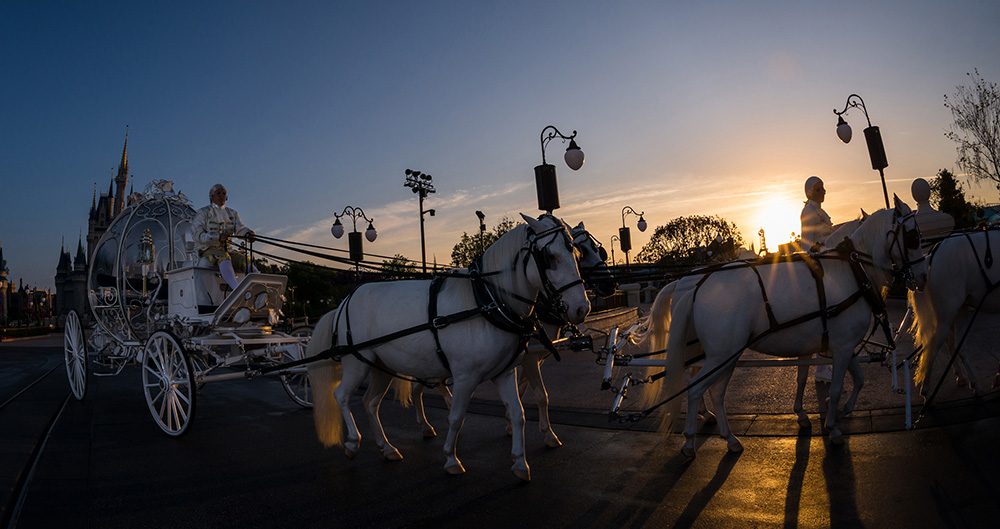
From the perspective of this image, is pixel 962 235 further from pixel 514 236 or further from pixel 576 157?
pixel 576 157

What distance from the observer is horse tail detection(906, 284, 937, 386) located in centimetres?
564

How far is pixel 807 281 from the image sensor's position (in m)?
4.78

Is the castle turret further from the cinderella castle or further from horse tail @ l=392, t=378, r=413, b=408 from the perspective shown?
horse tail @ l=392, t=378, r=413, b=408

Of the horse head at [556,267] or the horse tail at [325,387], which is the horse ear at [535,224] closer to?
the horse head at [556,267]

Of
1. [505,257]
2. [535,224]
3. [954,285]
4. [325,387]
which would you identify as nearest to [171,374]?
[325,387]

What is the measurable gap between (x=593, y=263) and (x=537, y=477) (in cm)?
184

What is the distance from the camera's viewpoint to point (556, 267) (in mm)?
4211

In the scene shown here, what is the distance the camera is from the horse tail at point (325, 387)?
5.32 meters

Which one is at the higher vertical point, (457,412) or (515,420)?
(457,412)

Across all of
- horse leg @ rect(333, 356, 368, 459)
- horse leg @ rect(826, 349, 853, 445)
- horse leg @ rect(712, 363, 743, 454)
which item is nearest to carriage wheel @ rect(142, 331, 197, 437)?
horse leg @ rect(333, 356, 368, 459)

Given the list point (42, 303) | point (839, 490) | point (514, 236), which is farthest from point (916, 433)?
point (42, 303)

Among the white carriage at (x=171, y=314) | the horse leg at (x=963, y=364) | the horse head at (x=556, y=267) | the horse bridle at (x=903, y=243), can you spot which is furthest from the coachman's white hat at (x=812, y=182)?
the white carriage at (x=171, y=314)

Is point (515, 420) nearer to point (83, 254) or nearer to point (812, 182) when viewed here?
point (812, 182)

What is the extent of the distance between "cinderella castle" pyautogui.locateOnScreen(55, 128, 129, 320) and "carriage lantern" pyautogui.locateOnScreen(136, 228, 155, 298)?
107m
